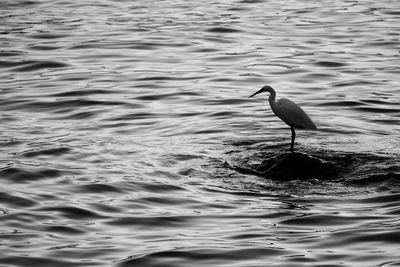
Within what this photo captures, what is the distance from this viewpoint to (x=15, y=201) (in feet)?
36.6

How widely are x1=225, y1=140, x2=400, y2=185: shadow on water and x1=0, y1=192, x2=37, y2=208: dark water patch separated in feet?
9.16

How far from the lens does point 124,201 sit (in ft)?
36.6

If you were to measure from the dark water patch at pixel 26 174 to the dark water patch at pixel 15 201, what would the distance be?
0.69m

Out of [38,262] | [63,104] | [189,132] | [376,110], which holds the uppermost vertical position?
[38,262]

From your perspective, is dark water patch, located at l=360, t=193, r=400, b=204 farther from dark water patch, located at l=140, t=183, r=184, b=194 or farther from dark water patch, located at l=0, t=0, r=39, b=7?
dark water patch, located at l=0, t=0, r=39, b=7

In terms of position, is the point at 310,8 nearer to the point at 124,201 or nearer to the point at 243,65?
the point at 243,65

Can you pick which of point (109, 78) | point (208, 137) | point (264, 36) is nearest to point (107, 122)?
point (208, 137)

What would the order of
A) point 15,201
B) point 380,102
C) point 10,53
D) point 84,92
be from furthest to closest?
point 10,53
point 84,92
point 380,102
point 15,201

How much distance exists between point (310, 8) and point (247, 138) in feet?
40.4

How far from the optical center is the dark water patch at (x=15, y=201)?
1100 centimetres

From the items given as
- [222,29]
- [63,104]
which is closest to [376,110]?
[63,104]

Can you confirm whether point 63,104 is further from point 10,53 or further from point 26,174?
point 10,53

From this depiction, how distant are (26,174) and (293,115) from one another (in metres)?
4.01

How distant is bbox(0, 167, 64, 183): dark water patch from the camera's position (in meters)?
12.1
